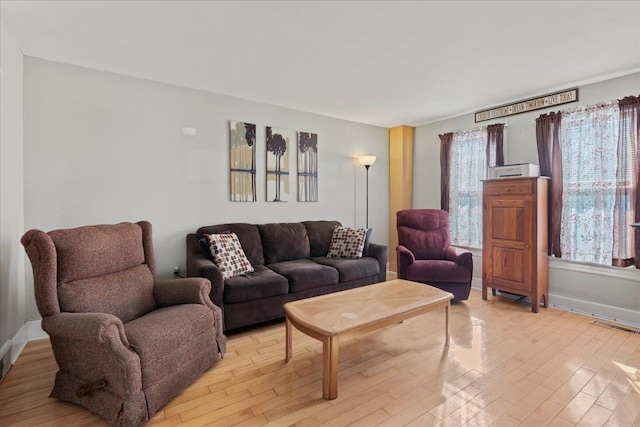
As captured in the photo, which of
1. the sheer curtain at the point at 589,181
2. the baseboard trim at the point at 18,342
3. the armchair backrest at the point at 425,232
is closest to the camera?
the baseboard trim at the point at 18,342

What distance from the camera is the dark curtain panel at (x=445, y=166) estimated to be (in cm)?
467

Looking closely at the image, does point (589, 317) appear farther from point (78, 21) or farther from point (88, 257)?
point (78, 21)

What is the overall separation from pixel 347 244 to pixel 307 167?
121 cm

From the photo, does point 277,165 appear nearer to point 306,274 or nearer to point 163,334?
point 306,274

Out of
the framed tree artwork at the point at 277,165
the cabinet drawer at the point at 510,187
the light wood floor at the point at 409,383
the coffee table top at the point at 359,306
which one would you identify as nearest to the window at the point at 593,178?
the cabinet drawer at the point at 510,187

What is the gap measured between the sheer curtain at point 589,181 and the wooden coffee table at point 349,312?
1.97m

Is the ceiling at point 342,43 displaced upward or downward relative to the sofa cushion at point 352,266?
upward

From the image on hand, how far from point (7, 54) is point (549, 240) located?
5.23m

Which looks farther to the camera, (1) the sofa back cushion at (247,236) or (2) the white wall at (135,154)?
(1) the sofa back cushion at (247,236)

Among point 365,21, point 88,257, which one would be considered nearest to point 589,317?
point 365,21

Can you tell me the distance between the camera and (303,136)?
432 cm

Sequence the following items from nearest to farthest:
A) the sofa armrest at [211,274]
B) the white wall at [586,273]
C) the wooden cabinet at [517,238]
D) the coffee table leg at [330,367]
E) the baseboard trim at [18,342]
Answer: the coffee table leg at [330,367] < the baseboard trim at [18,342] < the sofa armrest at [211,274] < the white wall at [586,273] < the wooden cabinet at [517,238]

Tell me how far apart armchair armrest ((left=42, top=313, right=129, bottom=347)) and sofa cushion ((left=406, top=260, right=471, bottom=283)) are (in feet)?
9.51

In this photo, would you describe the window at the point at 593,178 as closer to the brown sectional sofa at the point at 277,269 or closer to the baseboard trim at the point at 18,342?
the brown sectional sofa at the point at 277,269
